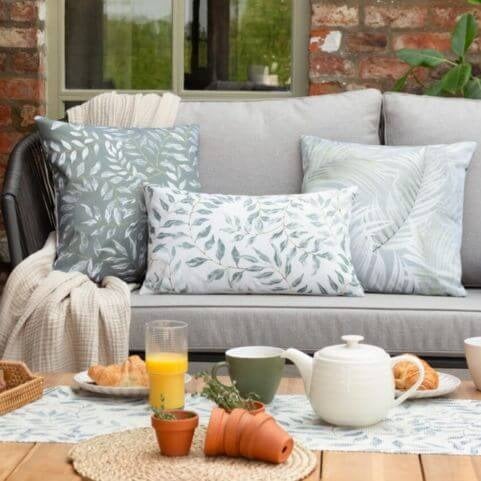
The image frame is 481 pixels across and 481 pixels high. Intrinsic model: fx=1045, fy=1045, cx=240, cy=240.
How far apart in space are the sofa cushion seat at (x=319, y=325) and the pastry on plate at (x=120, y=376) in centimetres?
70

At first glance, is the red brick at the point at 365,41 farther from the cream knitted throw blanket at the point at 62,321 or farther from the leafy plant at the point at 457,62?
the cream knitted throw blanket at the point at 62,321

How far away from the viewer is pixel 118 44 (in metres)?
4.00

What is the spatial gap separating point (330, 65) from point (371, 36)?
0.59 feet

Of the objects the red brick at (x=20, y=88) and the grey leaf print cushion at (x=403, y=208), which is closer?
the grey leaf print cushion at (x=403, y=208)

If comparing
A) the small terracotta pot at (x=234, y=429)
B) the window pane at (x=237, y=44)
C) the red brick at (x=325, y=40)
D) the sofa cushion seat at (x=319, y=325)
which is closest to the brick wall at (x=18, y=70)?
the window pane at (x=237, y=44)

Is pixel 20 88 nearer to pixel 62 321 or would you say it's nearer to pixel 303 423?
pixel 62 321

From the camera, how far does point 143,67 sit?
13.1ft

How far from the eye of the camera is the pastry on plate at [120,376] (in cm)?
167

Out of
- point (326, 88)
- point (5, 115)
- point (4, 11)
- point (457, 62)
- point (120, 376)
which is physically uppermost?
point (4, 11)

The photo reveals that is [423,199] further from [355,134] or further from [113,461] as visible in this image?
[113,461]

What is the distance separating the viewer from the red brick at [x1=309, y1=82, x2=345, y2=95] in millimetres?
3822

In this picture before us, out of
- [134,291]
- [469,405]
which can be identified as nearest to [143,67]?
[134,291]

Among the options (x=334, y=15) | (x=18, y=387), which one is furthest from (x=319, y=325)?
(x=334, y=15)

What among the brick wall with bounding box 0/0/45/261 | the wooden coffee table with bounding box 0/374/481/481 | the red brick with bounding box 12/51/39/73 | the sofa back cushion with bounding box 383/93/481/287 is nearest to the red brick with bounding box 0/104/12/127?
the brick wall with bounding box 0/0/45/261
